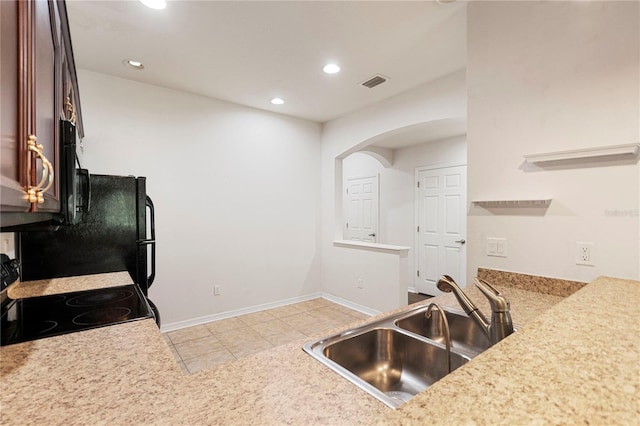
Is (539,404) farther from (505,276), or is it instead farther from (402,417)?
(505,276)

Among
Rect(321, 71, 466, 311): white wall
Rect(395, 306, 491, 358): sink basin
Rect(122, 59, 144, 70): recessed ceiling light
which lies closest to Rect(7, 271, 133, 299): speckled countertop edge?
Rect(395, 306, 491, 358): sink basin

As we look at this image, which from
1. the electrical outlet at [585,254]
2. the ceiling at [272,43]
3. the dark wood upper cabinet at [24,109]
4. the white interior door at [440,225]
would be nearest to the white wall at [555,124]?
the electrical outlet at [585,254]

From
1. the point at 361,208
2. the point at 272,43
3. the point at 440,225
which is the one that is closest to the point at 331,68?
the point at 272,43

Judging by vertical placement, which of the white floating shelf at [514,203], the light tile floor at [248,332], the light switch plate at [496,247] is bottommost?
the light tile floor at [248,332]

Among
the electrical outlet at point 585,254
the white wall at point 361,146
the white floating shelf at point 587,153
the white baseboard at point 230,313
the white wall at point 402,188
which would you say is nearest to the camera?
the white floating shelf at point 587,153

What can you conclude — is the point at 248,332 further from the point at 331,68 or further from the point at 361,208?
the point at 361,208

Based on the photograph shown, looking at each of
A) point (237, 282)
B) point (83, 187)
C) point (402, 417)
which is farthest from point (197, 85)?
point (402, 417)

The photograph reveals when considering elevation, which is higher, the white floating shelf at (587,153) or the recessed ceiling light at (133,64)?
the recessed ceiling light at (133,64)

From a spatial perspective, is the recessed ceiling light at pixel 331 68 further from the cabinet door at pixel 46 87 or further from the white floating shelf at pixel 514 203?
the cabinet door at pixel 46 87

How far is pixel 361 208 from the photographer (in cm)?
589

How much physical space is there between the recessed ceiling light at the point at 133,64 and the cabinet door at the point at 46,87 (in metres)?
1.88

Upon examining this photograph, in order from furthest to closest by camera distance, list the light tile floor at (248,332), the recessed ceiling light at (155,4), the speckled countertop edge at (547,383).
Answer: the light tile floor at (248,332) < the recessed ceiling light at (155,4) < the speckled countertop edge at (547,383)

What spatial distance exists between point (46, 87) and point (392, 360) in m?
1.46

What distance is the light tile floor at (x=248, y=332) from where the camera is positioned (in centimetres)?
281
